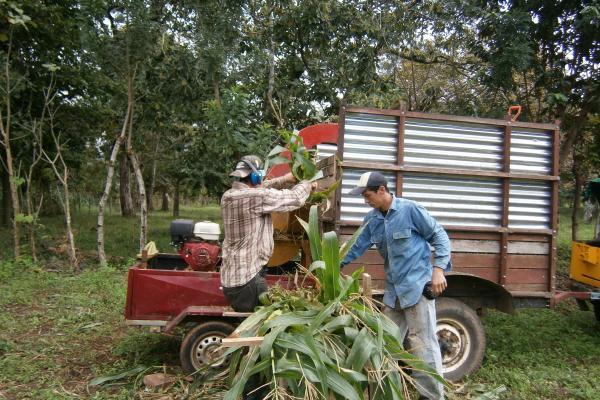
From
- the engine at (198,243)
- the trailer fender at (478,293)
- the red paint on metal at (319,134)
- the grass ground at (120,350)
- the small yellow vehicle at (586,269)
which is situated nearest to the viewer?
the grass ground at (120,350)

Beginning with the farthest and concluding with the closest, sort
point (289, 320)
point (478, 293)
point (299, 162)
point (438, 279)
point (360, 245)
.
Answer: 1. point (478, 293)
2. point (299, 162)
3. point (360, 245)
4. point (438, 279)
5. point (289, 320)

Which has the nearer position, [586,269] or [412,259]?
[412,259]

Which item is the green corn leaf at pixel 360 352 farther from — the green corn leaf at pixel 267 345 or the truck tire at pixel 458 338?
the truck tire at pixel 458 338

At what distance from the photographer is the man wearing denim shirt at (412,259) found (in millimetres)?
A: 3793

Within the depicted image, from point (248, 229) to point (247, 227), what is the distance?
17mm

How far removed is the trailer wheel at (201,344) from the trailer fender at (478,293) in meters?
2.05

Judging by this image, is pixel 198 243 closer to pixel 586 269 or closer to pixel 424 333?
pixel 424 333

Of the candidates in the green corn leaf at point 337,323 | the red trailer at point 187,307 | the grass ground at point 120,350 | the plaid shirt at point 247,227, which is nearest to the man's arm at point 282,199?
the plaid shirt at point 247,227

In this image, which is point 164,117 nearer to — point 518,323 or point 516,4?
point 516,4

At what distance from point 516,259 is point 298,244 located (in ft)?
6.70

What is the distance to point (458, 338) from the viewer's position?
470cm

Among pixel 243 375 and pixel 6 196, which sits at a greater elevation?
pixel 6 196

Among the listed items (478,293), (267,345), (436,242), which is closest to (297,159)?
(436,242)

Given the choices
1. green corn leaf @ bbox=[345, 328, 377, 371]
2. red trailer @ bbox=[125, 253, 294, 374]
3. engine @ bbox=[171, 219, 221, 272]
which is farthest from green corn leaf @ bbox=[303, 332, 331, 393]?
engine @ bbox=[171, 219, 221, 272]
